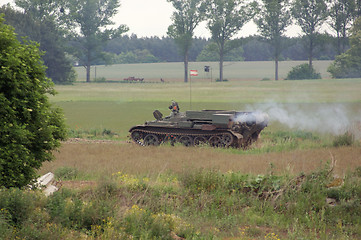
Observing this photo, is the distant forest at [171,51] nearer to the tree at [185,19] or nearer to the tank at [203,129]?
the tree at [185,19]

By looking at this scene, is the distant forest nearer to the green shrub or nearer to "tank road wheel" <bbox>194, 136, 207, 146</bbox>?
"tank road wheel" <bbox>194, 136, 207, 146</bbox>

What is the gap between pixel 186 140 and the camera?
22828mm

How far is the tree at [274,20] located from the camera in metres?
77.9

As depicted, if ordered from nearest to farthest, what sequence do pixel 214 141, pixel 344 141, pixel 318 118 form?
pixel 344 141, pixel 214 141, pixel 318 118

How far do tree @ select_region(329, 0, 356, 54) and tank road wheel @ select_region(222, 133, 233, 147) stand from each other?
58.7 metres

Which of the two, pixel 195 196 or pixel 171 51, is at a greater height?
pixel 171 51

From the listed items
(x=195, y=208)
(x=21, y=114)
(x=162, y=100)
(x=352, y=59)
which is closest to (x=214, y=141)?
(x=195, y=208)

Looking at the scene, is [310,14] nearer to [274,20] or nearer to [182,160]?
[274,20]

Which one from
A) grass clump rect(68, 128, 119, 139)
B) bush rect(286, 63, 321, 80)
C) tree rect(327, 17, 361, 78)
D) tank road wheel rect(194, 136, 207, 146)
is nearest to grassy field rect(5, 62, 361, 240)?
tank road wheel rect(194, 136, 207, 146)

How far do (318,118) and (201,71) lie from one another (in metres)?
66.6

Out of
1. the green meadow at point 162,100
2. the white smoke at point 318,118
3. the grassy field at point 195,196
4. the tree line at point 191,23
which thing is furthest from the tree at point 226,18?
the grassy field at point 195,196

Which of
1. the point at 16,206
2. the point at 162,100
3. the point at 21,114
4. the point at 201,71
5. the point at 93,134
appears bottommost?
the point at 93,134

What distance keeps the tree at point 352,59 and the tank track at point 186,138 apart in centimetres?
4822

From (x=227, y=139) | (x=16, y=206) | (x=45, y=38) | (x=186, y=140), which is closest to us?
(x=16, y=206)
